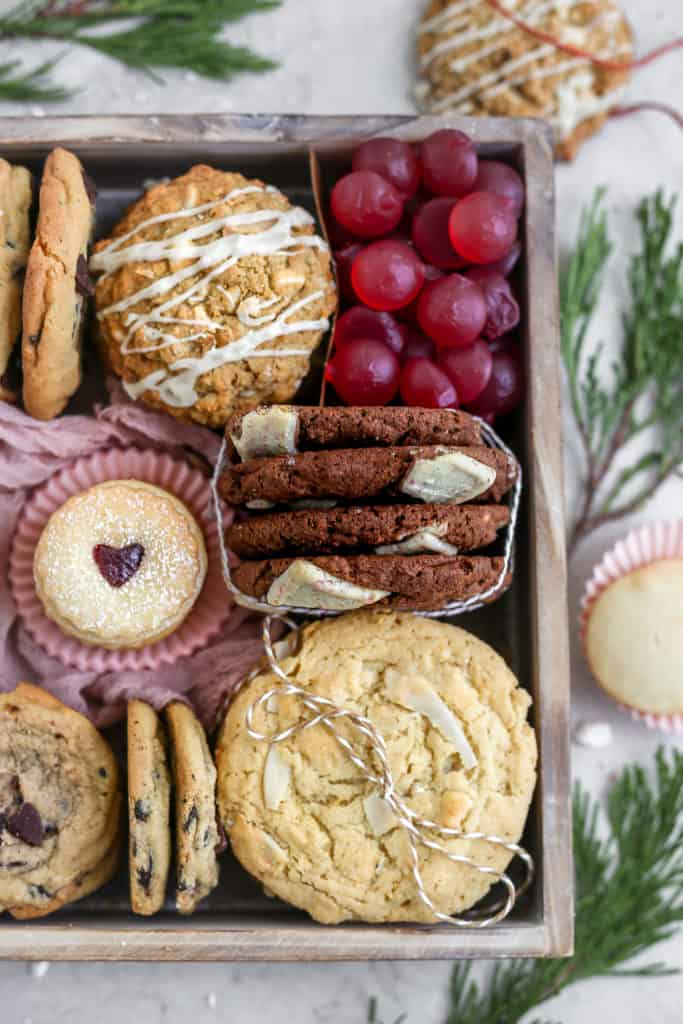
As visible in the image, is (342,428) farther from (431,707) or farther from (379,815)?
(379,815)

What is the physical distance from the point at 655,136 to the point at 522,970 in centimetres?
165

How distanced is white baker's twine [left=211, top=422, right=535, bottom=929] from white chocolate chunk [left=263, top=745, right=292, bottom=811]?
3 centimetres

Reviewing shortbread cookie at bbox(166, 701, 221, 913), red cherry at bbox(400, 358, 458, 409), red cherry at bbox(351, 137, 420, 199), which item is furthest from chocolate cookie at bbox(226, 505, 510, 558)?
red cherry at bbox(351, 137, 420, 199)

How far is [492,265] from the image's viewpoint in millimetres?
1541

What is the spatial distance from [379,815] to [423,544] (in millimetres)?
462

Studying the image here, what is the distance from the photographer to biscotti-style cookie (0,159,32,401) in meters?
1.42

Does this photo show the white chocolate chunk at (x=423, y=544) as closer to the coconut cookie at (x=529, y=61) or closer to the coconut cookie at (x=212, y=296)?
the coconut cookie at (x=212, y=296)

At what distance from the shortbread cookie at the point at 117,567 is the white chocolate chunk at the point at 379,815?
43cm

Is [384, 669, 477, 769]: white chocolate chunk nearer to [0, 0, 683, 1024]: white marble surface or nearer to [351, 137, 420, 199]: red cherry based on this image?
[0, 0, 683, 1024]: white marble surface

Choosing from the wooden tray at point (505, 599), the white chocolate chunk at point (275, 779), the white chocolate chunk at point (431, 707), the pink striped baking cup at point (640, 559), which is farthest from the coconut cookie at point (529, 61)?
the white chocolate chunk at point (275, 779)

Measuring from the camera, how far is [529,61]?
183cm

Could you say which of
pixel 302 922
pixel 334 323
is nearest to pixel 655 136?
pixel 334 323

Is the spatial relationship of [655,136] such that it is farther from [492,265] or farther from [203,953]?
[203,953]

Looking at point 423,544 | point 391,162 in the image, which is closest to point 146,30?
point 391,162
